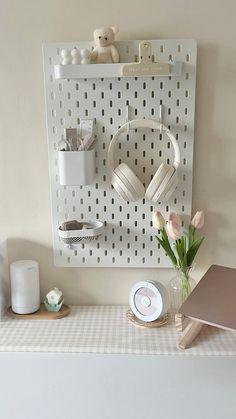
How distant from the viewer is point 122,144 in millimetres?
1201

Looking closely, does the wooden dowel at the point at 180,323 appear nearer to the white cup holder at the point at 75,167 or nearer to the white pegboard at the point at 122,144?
the white pegboard at the point at 122,144

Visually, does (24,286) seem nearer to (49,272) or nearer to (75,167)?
(49,272)

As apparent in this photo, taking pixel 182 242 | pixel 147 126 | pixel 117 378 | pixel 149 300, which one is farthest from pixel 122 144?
pixel 117 378

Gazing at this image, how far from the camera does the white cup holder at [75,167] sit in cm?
113

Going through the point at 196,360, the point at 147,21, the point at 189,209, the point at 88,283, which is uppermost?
the point at 147,21

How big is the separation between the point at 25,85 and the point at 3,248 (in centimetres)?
49

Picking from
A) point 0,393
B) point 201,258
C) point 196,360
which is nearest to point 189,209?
point 201,258

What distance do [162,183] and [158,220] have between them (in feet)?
0.34

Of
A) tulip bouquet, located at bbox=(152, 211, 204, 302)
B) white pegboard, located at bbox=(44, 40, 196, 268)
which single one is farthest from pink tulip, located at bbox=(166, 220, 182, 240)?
white pegboard, located at bbox=(44, 40, 196, 268)

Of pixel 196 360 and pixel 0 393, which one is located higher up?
pixel 196 360

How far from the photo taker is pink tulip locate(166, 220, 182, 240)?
1.13 meters

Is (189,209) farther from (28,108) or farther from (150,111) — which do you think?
(28,108)

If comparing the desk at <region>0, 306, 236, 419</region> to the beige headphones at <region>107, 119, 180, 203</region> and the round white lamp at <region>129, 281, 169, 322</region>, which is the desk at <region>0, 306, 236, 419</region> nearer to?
the round white lamp at <region>129, 281, 169, 322</region>

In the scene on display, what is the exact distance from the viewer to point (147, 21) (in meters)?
1.13
